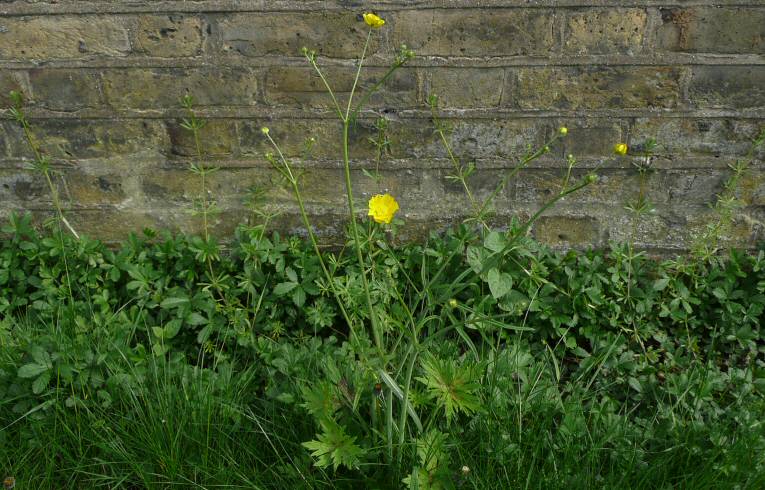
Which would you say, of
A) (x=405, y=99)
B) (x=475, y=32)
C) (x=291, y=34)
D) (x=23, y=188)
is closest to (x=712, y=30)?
(x=475, y=32)

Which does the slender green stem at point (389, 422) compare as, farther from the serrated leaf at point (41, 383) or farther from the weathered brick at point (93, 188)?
the weathered brick at point (93, 188)

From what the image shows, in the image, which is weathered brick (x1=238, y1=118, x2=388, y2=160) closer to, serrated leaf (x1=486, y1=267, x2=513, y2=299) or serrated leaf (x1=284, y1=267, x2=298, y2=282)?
A: serrated leaf (x1=284, y1=267, x2=298, y2=282)

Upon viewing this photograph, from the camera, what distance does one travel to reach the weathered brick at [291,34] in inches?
86.4

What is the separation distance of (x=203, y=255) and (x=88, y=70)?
2.59 feet

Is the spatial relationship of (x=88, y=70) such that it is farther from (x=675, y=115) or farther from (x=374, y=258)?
(x=675, y=115)

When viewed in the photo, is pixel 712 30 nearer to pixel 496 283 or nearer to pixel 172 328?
pixel 496 283

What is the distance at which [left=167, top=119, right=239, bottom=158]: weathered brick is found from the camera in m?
2.36

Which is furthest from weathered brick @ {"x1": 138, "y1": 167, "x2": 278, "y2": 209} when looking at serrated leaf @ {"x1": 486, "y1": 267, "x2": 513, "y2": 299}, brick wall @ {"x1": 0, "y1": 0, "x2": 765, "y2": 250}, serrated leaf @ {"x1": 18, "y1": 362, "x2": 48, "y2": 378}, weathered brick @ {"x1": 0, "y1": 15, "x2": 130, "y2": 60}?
→ serrated leaf @ {"x1": 486, "y1": 267, "x2": 513, "y2": 299}

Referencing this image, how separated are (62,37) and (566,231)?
199 cm

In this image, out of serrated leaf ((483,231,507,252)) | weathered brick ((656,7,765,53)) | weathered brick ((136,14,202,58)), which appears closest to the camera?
serrated leaf ((483,231,507,252))

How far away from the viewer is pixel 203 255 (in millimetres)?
2312

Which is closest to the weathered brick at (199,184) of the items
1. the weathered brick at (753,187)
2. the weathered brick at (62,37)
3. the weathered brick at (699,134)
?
the weathered brick at (62,37)

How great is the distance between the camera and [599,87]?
223 centimetres

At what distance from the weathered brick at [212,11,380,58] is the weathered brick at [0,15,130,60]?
360mm
